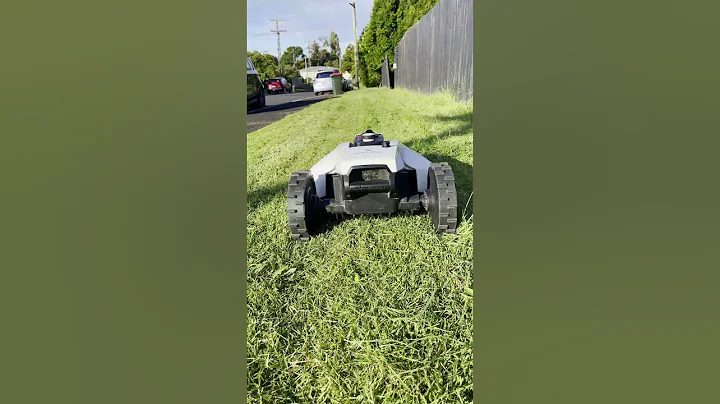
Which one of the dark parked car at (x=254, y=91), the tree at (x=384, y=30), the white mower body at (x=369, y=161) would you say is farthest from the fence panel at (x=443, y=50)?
the dark parked car at (x=254, y=91)

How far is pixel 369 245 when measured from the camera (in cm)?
256

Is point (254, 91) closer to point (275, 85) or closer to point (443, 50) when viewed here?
point (443, 50)

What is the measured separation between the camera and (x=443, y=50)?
943cm

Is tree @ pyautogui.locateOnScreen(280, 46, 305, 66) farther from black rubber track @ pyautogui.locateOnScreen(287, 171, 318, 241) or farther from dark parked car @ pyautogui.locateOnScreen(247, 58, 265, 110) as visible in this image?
black rubber track @ pyautogui.locateOnScreen(287, 171, 318, 241)

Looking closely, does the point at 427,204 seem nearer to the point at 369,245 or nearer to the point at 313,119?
the point at 369,245

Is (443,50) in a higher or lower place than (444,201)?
higher

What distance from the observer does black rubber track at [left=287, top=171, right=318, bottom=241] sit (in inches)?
102

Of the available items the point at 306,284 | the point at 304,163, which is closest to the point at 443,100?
the point at 304,163

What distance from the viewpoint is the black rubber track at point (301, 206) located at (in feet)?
8.47

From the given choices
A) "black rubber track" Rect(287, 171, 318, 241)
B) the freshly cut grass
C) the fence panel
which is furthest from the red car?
"black rubber track" Rect(287, 171, 318, 241)

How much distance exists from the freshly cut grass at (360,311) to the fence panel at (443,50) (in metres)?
4.23

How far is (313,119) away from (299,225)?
23.7ft

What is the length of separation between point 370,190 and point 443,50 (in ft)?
25.7

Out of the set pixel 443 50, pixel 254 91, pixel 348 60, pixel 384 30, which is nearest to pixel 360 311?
pixel 443 50
